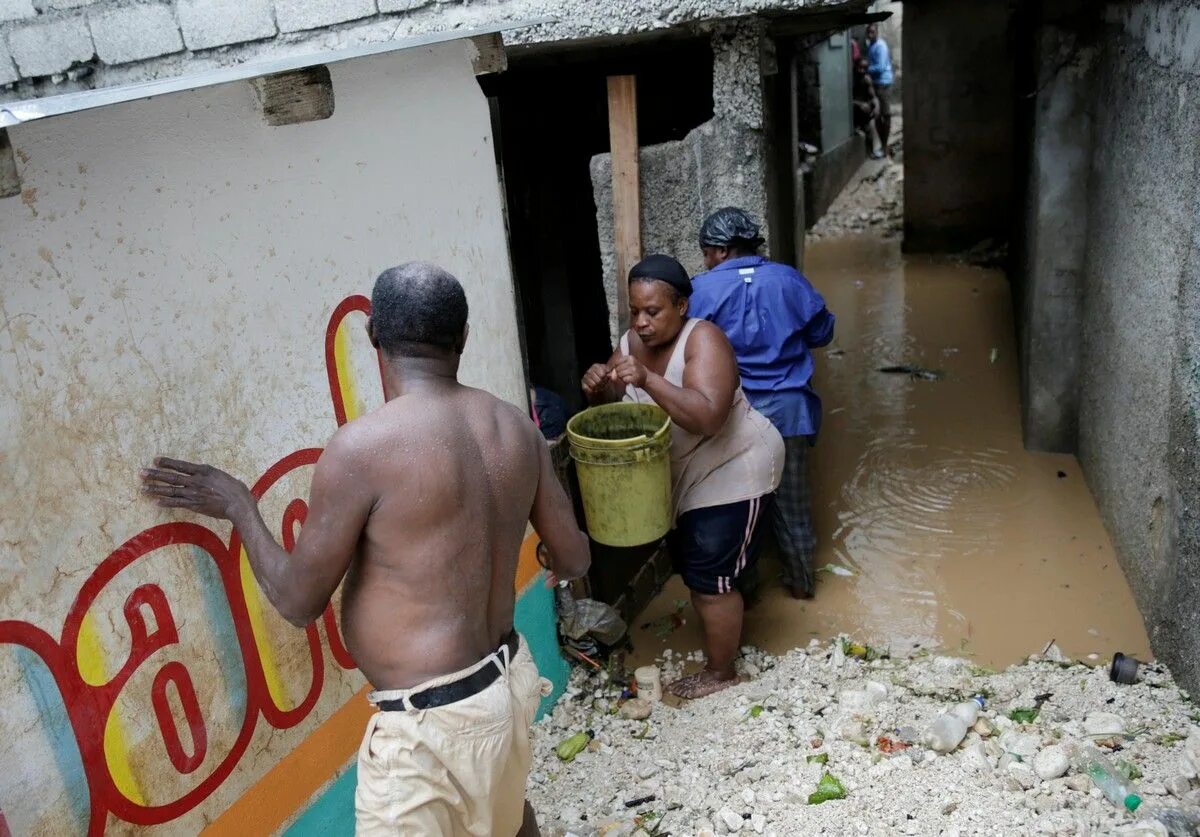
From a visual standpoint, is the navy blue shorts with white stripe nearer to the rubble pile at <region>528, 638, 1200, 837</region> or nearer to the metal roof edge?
the rubble pile at <region>528, 638, 1200, 837</region>

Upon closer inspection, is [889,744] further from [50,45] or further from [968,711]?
[50,45]

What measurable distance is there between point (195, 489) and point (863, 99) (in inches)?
573

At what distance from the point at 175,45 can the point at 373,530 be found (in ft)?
11.6

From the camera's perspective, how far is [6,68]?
4.75 meters

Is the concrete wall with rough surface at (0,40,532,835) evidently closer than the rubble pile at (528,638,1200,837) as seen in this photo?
Yes

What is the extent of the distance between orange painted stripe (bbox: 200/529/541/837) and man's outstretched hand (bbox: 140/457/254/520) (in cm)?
75

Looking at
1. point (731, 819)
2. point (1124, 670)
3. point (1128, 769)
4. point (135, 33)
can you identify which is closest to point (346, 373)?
point (731, 819)

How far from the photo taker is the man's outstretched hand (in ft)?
7.34

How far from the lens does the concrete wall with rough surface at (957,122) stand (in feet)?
30.8

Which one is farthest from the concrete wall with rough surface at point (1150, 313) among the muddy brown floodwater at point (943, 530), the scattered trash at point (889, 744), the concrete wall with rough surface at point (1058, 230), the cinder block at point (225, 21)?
the cinder block at point (225, 21)

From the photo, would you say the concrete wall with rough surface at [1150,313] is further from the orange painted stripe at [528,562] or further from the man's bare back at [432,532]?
the man's bare back at [432,532]

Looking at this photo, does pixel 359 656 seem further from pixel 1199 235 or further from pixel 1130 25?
pixel 1130 25

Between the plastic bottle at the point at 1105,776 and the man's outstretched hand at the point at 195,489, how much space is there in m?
2.61

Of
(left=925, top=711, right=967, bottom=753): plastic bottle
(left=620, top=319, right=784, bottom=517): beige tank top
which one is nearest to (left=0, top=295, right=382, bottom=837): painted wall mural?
(left=620, top=319, right=784, bottom=517): beige tank top
